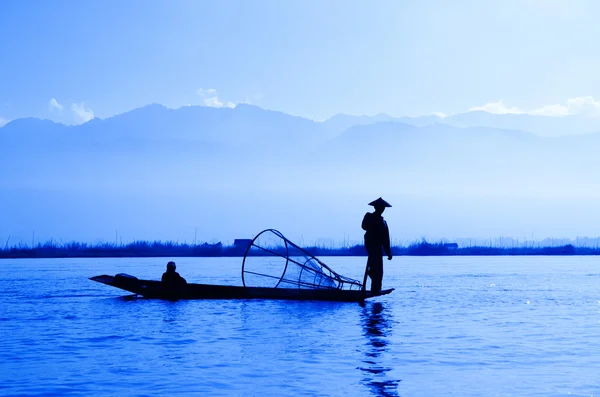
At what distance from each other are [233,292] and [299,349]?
9.81 meters

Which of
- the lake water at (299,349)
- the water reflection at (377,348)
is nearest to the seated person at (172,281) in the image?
the lake water at (299,349)

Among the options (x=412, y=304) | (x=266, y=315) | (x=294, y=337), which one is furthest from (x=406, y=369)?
(x=412, y=304)

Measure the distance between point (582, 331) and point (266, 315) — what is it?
23.8 feet

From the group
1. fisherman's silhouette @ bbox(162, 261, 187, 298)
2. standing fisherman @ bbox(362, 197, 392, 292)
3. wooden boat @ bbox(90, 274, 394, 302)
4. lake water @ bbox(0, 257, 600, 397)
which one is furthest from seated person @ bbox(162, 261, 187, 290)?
standing fisherman @ bbox(362, 197, 392, 292)

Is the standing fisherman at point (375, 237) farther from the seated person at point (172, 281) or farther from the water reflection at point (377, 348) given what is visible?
the seated person at point (172, 281)

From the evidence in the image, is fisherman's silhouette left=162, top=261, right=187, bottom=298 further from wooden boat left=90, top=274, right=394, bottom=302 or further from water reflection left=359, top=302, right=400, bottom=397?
water reflection left=359, top=302, right=400, bottom=397

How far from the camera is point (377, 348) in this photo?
1375 cm

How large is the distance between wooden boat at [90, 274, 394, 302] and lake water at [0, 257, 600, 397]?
298 millimetres

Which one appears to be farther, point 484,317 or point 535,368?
point 484,317

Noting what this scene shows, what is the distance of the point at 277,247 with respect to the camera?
21578 mm

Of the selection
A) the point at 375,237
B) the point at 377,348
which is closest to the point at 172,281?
the point at 375,237

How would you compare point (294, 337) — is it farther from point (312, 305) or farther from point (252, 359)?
point (312, 305)

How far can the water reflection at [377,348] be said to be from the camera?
402 inches

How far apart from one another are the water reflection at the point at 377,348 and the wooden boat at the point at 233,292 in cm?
67
